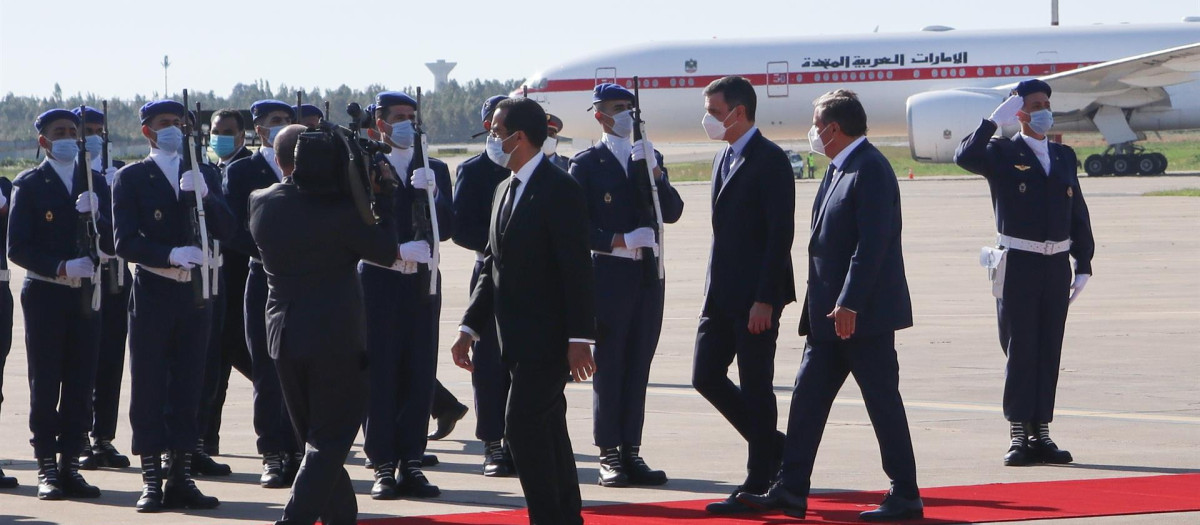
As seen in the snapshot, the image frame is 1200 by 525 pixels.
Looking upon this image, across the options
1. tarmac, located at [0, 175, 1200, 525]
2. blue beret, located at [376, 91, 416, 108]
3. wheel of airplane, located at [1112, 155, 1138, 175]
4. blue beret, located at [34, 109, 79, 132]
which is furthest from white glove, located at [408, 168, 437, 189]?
wheel of airplane, located at [1112, 155, 1138, 175]

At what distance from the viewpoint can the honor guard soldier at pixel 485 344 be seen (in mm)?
8398

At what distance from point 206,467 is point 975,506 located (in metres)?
4.02

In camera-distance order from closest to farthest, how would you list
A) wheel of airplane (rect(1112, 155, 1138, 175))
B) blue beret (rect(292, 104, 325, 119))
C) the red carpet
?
1. the red carpet
2. blue beret (rect(292, 104, 325, 119))
3. wheel of airplane (rect(1112, 155, 1138, 175))

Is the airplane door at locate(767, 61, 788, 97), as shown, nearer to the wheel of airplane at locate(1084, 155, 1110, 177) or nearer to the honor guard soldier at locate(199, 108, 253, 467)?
the wheel of airplane at locate(1084, 155, 1110, 177)

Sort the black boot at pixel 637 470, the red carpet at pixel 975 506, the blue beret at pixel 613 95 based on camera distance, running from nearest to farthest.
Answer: the red carpet at pixel 975 506 < the black boot at pixel 637 470 < the blue beret at pixel 613 95

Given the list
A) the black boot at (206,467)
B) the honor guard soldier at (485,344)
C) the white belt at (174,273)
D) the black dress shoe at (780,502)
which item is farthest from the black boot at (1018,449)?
the white belt at (174,273)

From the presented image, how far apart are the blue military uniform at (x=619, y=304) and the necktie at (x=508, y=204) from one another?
72.7 inches

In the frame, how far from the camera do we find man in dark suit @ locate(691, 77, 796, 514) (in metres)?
7.23

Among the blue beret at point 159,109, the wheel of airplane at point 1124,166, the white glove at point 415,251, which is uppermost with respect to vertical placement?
the wheel of airplane at point 1124,166

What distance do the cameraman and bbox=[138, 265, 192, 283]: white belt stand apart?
1.45 m

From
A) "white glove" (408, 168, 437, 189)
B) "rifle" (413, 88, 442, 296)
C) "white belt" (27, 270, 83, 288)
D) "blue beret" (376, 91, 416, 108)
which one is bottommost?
"white belt" (27, 270, 83, 288)

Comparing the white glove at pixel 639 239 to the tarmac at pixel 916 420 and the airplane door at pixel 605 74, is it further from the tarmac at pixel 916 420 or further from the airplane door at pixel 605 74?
the airplane door at pixel 605 74

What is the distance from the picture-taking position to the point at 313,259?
19.8ft

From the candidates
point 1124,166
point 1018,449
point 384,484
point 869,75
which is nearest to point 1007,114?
point 1018,449
